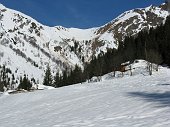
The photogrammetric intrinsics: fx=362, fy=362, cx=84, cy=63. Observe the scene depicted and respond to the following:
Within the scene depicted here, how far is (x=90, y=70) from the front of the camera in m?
134

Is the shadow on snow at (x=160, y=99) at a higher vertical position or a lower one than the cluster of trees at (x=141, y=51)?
lower

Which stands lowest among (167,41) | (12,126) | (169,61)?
(12,126)

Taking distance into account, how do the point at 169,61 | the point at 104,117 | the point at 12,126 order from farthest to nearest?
the point at 169,61 → the point at 12,126 → the point at 104,117

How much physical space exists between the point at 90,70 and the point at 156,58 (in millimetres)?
46778

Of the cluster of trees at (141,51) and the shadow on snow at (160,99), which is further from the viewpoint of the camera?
the cluster of trees at (141,51)

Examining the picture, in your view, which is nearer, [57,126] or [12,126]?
[57,126]

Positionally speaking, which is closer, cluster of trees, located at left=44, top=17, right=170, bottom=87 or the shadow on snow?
the shadow on snow

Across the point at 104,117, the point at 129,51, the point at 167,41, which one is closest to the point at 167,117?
the point at 104,117

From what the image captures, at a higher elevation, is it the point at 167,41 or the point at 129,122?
the point at 167,41

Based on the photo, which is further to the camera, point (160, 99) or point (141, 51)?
point (141, 51)

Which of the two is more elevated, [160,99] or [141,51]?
[141,51]

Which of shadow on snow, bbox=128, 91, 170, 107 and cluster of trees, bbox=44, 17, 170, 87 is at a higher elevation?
cluster of trees, bbox=44, 17, 170, 87

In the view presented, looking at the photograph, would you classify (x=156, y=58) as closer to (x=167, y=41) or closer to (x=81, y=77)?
(x=167, y=41)

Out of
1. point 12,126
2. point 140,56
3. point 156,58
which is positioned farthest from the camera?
point 140,56
